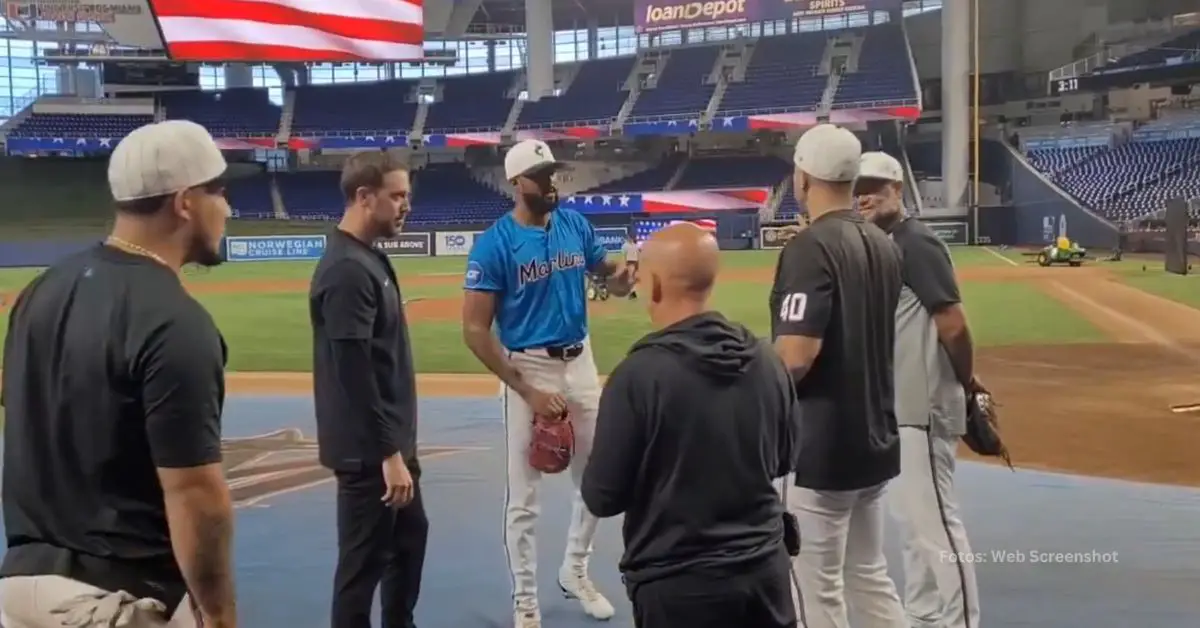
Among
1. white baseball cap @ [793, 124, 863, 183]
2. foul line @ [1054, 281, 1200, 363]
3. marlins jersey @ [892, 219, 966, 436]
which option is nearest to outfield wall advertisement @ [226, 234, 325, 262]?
foul line @ [1054, 281, 1200, 363]

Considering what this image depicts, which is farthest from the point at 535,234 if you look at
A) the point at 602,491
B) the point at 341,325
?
the point at 602,491

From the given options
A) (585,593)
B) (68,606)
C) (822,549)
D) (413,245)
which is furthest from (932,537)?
(413,245)

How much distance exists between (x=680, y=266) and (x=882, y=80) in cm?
4739

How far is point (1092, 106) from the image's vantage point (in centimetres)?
4706

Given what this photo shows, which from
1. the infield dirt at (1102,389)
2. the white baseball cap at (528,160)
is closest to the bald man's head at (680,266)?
the white baseball cap at (528,160)

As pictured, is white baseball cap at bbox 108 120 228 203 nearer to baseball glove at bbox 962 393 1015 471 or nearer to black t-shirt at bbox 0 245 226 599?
black t-shirt at bbox 0 245 226 599

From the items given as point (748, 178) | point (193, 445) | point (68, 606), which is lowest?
point (68, 606)

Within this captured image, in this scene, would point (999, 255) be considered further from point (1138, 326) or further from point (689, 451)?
point (689, 451)

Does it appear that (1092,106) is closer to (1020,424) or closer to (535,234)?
(1020,424)

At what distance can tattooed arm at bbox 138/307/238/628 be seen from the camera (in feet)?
7.63

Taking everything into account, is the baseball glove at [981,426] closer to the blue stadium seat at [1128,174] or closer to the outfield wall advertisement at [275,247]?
the blue stadium seat at [1128,174]

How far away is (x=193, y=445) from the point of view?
7.83 ft

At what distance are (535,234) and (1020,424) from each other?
6.20 metres

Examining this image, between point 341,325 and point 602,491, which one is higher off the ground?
point 341,325
